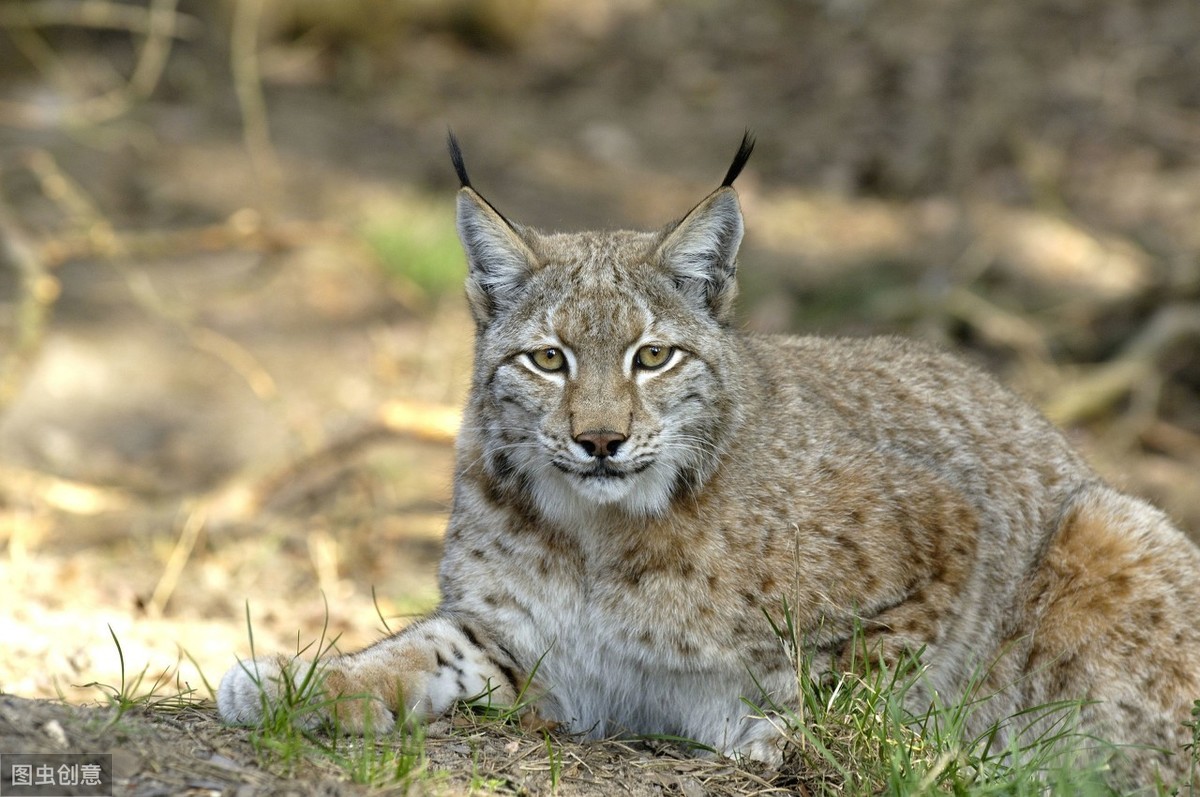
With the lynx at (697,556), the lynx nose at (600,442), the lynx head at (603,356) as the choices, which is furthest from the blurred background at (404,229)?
the lynx nose at (600,442)

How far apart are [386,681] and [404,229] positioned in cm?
634

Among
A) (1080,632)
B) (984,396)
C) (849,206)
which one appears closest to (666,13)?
(849,206)

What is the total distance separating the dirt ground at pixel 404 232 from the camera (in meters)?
7.50

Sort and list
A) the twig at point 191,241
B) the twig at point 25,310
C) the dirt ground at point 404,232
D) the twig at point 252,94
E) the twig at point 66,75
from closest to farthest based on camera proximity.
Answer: the dirt ground at point 404,232, the twig at point 25,310, the twig at point 191,241, the twig at point 252,94, the twig at point 66,75

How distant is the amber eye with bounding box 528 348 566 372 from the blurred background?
212 centimetres

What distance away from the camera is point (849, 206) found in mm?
11852

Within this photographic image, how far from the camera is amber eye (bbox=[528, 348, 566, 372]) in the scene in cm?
436

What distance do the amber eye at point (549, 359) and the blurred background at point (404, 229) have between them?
212 cm

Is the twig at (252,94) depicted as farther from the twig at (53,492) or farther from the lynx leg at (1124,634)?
the lynx leg at (1124,634)

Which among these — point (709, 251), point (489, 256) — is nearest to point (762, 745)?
point (709, 251)

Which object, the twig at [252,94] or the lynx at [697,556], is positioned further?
the twig at [252,94]

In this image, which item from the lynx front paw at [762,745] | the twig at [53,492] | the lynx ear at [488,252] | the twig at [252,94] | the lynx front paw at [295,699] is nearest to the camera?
the lynx front paw at [295,699]

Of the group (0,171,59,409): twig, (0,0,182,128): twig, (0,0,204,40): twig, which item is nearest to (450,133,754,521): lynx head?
(0,171,59,409): twig

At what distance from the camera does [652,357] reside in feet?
14.3
